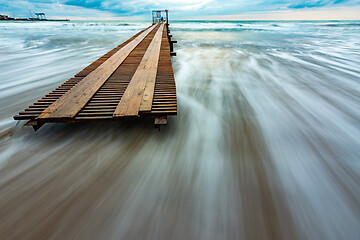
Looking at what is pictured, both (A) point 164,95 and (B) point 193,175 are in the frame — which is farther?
(A) point 164,95

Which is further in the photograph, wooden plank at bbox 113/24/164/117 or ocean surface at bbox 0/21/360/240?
wooden plank at bbox 113/24/164/117

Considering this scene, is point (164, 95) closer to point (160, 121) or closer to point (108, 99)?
point (160, 121)

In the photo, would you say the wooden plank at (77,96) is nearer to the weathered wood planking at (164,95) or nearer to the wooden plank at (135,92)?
the wooden plank at (135,92)

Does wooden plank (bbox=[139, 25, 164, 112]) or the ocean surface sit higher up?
wooden plank (bbox=[139, 25, 164, 112])

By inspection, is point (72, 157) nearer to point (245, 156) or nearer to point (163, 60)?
point (245, 156)

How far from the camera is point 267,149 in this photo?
2209mm

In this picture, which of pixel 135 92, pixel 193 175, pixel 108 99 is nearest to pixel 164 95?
pixel 135 92

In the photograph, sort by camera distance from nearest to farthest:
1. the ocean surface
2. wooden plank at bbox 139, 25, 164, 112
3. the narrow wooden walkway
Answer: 1. the ocean surface
2. the narrow wooden walkway
3. wooden plank at bbox 139, 25, 164, 112

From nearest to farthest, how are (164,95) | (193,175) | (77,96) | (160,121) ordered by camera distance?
(193,175), (160,121), (77,96), (164,95)

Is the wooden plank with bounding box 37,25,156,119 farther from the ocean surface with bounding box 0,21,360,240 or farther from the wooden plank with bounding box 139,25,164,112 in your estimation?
the wooden plank with bounding box 139,25,164,112

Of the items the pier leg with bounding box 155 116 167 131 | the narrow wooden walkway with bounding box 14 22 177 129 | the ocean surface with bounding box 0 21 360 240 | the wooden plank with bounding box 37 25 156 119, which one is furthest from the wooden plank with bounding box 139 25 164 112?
the wooden plank with bounding box 37 25 156 119

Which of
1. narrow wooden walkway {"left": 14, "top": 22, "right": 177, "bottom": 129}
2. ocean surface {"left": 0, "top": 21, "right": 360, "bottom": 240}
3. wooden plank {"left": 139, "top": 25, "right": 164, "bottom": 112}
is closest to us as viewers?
ocean surface {"left": 0, "top": 21, "right": 360, "bottom": 240}

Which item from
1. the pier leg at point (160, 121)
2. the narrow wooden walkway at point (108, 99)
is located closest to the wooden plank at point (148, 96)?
the narrow wooden walkway at point (108, 99)

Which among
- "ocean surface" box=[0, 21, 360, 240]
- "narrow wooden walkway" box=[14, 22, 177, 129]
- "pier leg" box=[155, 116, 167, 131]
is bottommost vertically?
"ocean surface" box=[0, 21, 360, 240]
